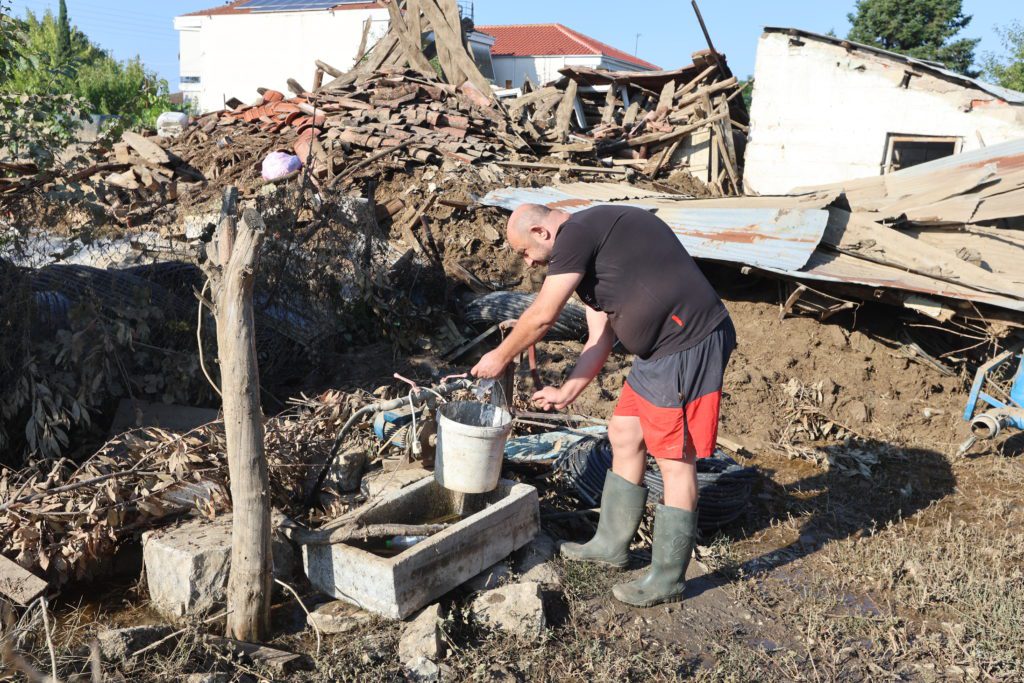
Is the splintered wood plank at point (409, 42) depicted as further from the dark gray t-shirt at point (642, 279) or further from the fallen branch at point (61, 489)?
the fallen branch at point (61, 489)

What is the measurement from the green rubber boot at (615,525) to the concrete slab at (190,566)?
1.52 meters

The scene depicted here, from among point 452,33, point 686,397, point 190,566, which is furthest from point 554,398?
point 452,33

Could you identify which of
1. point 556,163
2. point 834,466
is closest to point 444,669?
point 834,466

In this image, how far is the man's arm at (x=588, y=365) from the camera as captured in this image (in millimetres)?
4293

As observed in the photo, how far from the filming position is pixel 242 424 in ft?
10.8

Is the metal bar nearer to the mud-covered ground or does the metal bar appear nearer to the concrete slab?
the mud-covered ground

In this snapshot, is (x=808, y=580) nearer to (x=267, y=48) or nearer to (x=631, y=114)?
(x=631, y=114)

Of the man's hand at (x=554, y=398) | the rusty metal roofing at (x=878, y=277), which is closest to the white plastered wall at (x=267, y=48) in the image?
the rusty metal roofing at (x=878, y=277)

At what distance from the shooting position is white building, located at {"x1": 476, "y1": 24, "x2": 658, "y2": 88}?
38312mm

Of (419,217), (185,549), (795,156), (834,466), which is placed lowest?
(834,466)

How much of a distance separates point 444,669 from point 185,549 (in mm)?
1279

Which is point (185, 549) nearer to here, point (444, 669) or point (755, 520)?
point (444, 669)

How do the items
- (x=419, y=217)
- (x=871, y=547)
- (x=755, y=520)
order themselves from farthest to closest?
(x=419, y=217) < (x=755, y=520) < (x=871, y=547)

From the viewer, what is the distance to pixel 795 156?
545 inches
